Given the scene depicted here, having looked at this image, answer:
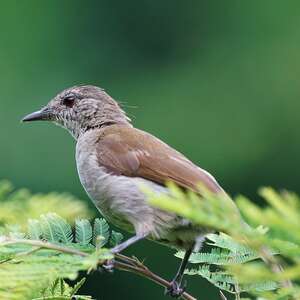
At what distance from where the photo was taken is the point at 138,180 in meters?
4.50

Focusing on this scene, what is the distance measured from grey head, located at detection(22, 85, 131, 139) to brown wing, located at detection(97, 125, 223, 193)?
59 cm

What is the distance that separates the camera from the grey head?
5734 millimetres

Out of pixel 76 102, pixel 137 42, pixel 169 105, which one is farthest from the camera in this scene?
pixel 137 42

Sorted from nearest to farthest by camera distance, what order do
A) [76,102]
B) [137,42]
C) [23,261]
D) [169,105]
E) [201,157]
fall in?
[23,261] → [76,102] → [201,157] → [169,105] → [137,42]

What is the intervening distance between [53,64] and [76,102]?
12.5 metres

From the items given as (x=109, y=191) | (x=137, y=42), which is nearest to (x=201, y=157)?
(x=137, y=42)

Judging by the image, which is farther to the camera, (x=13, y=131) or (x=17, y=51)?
(x=17, y=51)

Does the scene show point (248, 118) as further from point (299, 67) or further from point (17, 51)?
point (17, 51)

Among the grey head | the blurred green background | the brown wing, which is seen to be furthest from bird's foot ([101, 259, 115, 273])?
the blurred green background

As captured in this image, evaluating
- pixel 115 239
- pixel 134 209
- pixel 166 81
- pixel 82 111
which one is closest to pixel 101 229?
pixel 115 239

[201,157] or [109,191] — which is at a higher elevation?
[201,157]

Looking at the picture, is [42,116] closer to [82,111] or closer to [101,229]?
[82,111]

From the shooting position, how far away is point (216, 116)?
18.9 m

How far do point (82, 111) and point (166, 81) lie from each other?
49.9 ft
